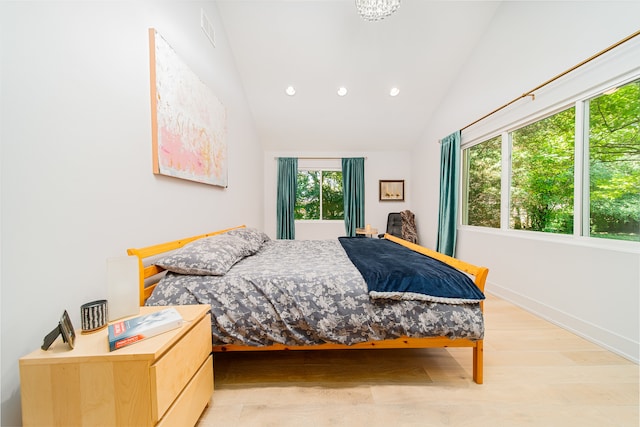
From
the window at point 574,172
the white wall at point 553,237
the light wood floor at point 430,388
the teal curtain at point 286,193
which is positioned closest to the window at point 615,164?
the window at point 574,172

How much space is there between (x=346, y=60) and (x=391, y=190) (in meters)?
2.61

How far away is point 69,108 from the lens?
1.01 meters

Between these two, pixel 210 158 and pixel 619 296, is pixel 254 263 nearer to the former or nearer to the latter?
pixel 210 158

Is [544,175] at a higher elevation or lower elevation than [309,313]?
higher

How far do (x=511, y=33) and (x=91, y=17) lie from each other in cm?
352

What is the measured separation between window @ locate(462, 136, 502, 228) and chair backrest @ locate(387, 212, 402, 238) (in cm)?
124

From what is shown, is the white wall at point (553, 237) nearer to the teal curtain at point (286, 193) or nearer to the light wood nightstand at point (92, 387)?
the light wood nightstand at point (92, 387)

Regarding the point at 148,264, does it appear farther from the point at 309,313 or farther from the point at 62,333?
the point at 309,313

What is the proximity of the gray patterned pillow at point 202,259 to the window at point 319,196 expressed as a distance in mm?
3387

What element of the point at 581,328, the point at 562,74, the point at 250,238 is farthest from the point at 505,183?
the point at 250,238

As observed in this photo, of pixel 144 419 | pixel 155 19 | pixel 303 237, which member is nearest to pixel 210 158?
pixel 155 19

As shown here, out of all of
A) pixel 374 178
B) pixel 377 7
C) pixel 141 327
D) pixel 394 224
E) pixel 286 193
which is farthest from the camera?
pixel 374 178

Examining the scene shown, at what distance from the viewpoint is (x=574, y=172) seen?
1.96 m

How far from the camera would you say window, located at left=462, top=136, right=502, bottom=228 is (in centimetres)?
288
